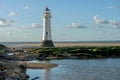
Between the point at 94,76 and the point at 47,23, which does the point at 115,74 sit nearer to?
the point at 94,76

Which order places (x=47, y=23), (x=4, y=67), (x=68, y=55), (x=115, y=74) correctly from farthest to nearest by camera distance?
1. (x=47, y=23)
2. (x=68, y=55)
3. (x=115, y=74)
4. (x=4, y=67)

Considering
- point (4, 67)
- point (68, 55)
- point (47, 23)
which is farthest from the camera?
point (47, 23)

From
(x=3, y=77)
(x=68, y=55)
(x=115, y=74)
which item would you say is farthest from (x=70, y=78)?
(x=68, y=55)

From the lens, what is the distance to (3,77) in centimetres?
2483

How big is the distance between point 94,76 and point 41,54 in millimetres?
30502

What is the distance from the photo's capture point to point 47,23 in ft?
230

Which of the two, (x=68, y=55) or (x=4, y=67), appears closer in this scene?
(x=4, y=67)

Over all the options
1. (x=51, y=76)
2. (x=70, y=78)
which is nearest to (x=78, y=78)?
(x=70, y=78)

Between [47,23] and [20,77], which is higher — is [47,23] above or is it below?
above

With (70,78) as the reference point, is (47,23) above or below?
above

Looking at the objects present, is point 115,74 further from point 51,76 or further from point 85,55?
point 85,55

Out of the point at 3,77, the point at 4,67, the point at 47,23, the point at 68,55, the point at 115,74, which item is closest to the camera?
the point at 3,77

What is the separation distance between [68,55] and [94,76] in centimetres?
2934

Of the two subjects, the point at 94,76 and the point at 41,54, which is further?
the point at 41,54
